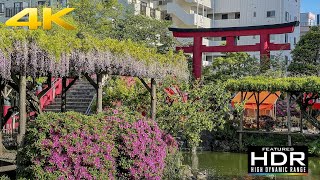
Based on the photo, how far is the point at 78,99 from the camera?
66.7 ft

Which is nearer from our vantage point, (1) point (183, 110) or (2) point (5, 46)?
(2) point (5, 46)

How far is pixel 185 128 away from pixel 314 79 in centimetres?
842

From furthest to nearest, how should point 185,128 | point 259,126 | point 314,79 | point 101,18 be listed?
point 101,18, point 259,126, point 314,79, point 185,128

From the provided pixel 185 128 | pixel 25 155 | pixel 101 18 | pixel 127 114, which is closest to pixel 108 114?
pixel 127 114

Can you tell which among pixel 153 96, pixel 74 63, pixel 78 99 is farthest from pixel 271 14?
pixel 74 63

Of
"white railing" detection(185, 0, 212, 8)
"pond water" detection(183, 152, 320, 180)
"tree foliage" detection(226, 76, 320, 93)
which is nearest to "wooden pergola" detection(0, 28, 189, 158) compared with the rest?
"pond water" detection(183, 152, 320, 180)

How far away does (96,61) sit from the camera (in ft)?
41.0

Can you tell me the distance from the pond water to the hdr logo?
188 inches

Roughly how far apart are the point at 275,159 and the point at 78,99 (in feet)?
42.5

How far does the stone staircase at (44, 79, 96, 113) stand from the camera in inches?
768

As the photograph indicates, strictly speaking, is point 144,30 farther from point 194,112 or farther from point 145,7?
point 194,112

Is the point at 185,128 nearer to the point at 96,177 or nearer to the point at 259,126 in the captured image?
the point at 96,177

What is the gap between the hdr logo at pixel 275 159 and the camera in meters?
8.50

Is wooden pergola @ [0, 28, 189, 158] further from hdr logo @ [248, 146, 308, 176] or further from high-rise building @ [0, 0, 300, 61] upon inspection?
high-rise building @ [0, 0, 300, 61]
